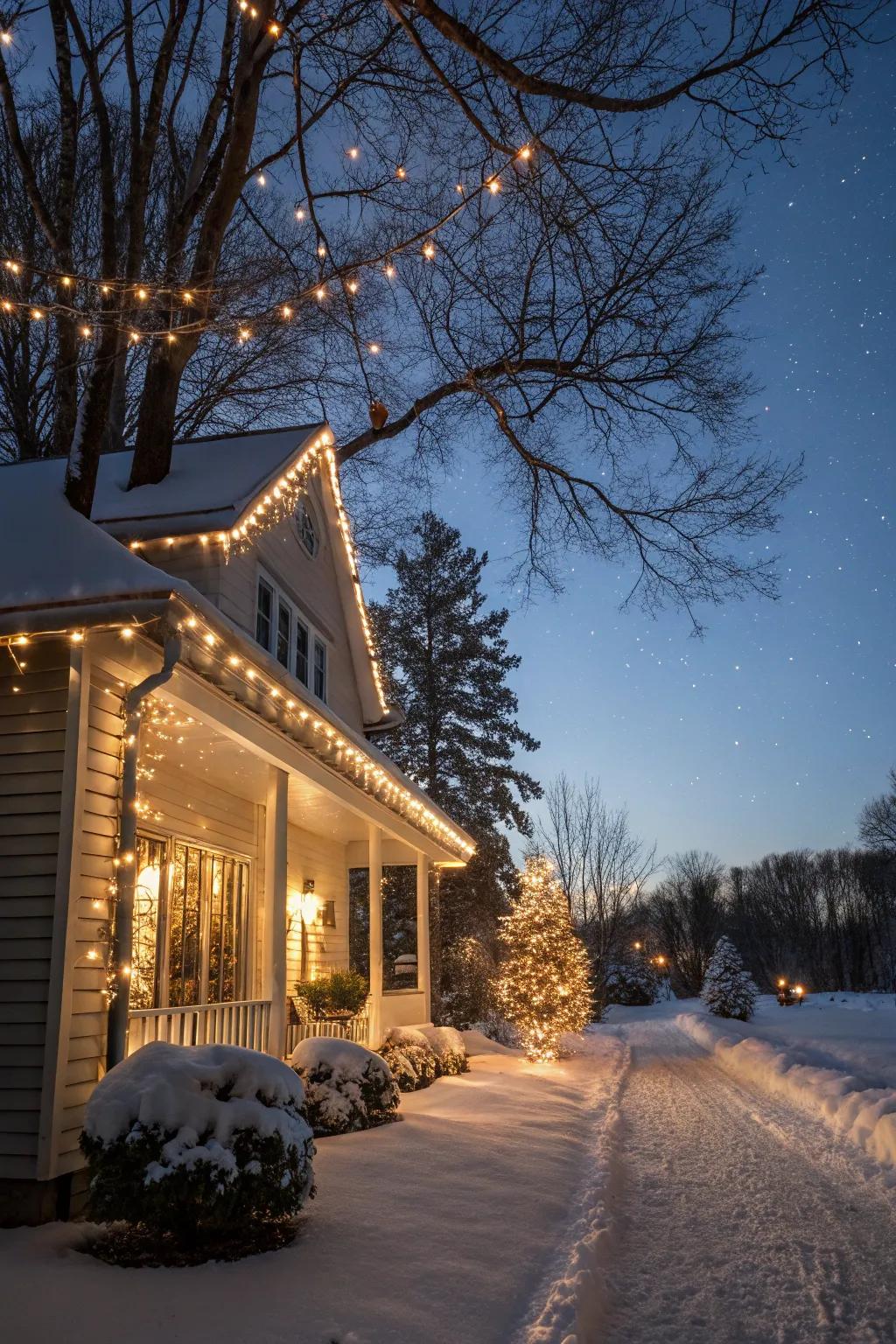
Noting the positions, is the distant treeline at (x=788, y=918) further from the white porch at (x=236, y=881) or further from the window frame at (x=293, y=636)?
the window frame at (x=293, y=636)

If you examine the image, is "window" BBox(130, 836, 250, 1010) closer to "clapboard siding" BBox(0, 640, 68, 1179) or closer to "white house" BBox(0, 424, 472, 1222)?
"white house" BBox(0, 424, 472, 1222)

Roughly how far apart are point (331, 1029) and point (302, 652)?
466cm

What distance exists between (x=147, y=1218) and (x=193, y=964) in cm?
528

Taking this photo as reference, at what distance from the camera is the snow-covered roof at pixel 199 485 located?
9.52 metres

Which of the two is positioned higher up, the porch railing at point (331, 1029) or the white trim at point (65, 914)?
the white trim at point (65, 914)

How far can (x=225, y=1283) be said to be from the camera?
4145 millimetres

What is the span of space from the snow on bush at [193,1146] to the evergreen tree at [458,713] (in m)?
20.7

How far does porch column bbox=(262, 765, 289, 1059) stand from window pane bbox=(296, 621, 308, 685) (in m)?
4.08

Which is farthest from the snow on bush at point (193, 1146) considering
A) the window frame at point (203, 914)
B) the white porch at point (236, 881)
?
the window frame at point (203, 914)

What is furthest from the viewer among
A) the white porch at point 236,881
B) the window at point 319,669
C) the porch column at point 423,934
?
the porch column at point 423,934

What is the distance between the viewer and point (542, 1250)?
4.81m

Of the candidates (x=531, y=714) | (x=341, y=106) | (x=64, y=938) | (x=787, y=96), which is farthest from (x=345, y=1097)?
(x=531, y=714)

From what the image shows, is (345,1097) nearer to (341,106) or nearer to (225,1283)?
(225,1283)

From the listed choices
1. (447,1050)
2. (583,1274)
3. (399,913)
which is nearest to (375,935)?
(447,1050)
